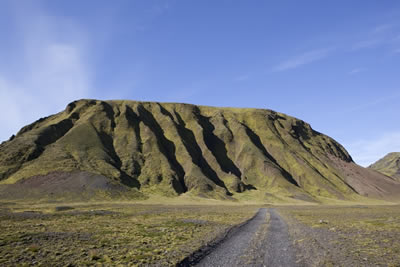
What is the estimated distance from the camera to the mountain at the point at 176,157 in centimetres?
10062

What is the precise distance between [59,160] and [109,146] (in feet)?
79.7

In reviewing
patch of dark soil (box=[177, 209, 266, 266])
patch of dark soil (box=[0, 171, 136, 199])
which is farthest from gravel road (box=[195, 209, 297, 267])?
patch of dark soil (box=[0, 171, 136, 199])

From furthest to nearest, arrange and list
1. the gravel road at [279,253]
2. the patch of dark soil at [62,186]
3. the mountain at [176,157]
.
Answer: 1. the mountain at [176,157]
2. the patch of dark soil at [62,186]
3. the gravel road at [279,253]

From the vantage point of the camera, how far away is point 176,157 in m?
136

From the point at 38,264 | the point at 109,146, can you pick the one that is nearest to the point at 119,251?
the point at 38,264

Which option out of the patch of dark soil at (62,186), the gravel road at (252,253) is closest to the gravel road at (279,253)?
the gravel road at (252,253)

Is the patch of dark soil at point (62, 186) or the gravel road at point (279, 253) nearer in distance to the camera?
the gravel road at point (279, 253)

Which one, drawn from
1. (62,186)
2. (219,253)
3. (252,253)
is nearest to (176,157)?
(62,186)

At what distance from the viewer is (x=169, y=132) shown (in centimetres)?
14738

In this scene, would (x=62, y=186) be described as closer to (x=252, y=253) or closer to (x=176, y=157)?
(x=176, y=157)

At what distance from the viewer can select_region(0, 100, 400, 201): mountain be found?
101 metres

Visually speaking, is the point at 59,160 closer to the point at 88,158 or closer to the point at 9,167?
the point at 88,158

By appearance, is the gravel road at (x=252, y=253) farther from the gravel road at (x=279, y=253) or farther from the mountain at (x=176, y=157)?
the mountain at (x=176, y=157)

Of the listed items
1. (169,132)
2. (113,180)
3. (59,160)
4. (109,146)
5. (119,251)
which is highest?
(169,132)
